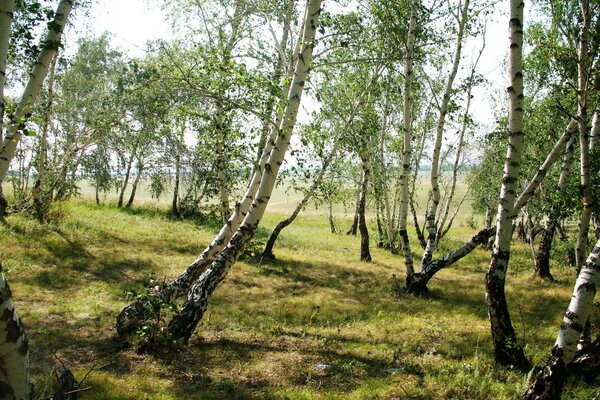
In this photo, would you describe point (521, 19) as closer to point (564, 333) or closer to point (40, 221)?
point (564, 333)

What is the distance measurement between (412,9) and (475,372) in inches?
370

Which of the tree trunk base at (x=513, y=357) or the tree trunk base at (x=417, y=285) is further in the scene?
the tree trunk base at (x=417, y=285)

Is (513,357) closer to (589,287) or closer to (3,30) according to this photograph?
(589,287)

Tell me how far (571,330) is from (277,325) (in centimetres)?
603

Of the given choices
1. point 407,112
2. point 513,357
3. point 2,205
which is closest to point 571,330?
point 513,357

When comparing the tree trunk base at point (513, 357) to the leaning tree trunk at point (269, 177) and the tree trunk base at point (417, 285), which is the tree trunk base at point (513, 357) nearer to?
the leaning tree trunk at point (269, 177)

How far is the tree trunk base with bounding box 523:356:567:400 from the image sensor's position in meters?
5.14

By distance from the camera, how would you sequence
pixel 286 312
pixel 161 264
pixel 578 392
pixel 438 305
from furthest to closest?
pixel 161 264, pixel 438 305, pixel 286 312, pixel 578 392

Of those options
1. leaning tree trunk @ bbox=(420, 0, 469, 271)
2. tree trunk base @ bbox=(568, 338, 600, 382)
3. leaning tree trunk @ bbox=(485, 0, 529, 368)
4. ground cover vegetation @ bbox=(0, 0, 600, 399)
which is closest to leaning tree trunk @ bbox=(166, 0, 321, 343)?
ground cover vegetation @ bbox=(0, 0, 600, 399)

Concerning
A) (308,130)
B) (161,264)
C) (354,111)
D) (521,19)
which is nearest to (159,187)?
(161,264)

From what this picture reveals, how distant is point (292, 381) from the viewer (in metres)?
6.53

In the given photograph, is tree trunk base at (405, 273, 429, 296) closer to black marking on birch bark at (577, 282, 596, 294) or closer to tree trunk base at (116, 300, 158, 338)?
black marking on birch bark at (577, 282, 596, 294)

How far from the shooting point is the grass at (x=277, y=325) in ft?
20.6

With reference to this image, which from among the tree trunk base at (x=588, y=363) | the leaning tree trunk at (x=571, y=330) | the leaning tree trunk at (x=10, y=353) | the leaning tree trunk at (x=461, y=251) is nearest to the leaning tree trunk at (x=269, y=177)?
the leaning tree trunk at (x=10, y=353)
